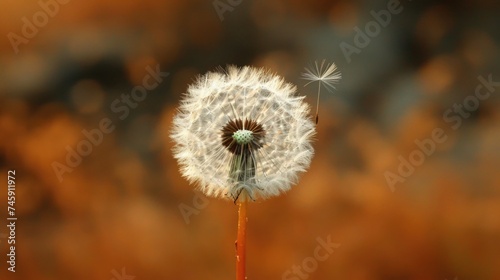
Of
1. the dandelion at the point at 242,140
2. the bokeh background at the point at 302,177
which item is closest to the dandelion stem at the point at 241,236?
the dandelion at the point at 242,140

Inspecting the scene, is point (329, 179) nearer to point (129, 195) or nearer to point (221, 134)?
point (221, 134)

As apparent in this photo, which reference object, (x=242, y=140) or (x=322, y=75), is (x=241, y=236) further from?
(x=322, y=75)

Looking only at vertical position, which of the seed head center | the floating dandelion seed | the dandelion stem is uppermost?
the floating dandelion seed

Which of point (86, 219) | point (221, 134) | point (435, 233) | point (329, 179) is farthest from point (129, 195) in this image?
point (435, 233)

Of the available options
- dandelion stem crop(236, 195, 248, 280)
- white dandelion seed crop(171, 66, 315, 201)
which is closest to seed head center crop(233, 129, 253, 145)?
white dandelion seed crop(171, 66, 315, 201)

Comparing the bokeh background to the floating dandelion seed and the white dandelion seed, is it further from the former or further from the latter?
the white dandelion seed

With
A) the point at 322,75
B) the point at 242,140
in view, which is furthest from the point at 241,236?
the point at 322,75

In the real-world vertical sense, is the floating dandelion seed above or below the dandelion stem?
above
